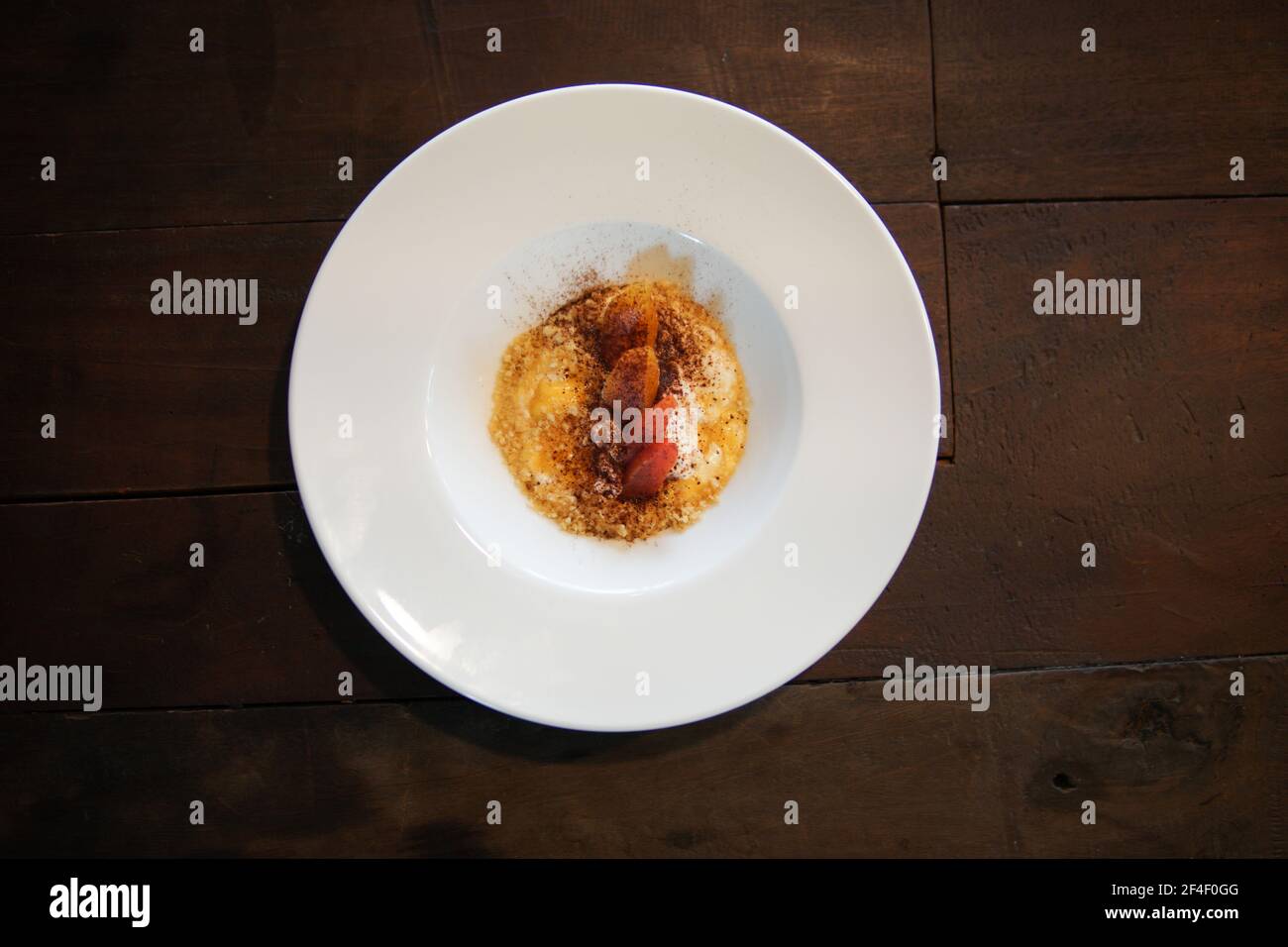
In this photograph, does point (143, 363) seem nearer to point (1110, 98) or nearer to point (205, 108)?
point (205, 108)

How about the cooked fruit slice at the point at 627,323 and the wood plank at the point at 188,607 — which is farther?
the wood plank at the point at 188,607

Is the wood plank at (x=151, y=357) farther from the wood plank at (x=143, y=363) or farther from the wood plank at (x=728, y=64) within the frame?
the wood plank at (x=728, y=64)

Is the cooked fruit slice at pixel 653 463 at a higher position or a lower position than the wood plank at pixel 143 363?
lower

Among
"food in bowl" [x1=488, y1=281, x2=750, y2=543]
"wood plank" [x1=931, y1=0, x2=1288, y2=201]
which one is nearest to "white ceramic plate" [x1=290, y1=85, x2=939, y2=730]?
"food in bowl" [x1=488, y1=281, x2=750, y2=543]

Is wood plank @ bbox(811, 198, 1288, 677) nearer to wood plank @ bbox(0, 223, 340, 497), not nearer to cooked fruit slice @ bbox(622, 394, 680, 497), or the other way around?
cooked fruit slice @ bbox(622, 394, 680, 497)

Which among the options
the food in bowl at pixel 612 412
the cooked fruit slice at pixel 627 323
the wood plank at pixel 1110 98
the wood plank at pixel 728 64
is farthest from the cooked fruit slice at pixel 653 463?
the wood plank at pixel 1110 98

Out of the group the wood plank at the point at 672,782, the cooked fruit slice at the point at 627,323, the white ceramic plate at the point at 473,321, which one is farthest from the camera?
the wood plank at the point at 672,782

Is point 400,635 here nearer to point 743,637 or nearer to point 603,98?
point 743,637
